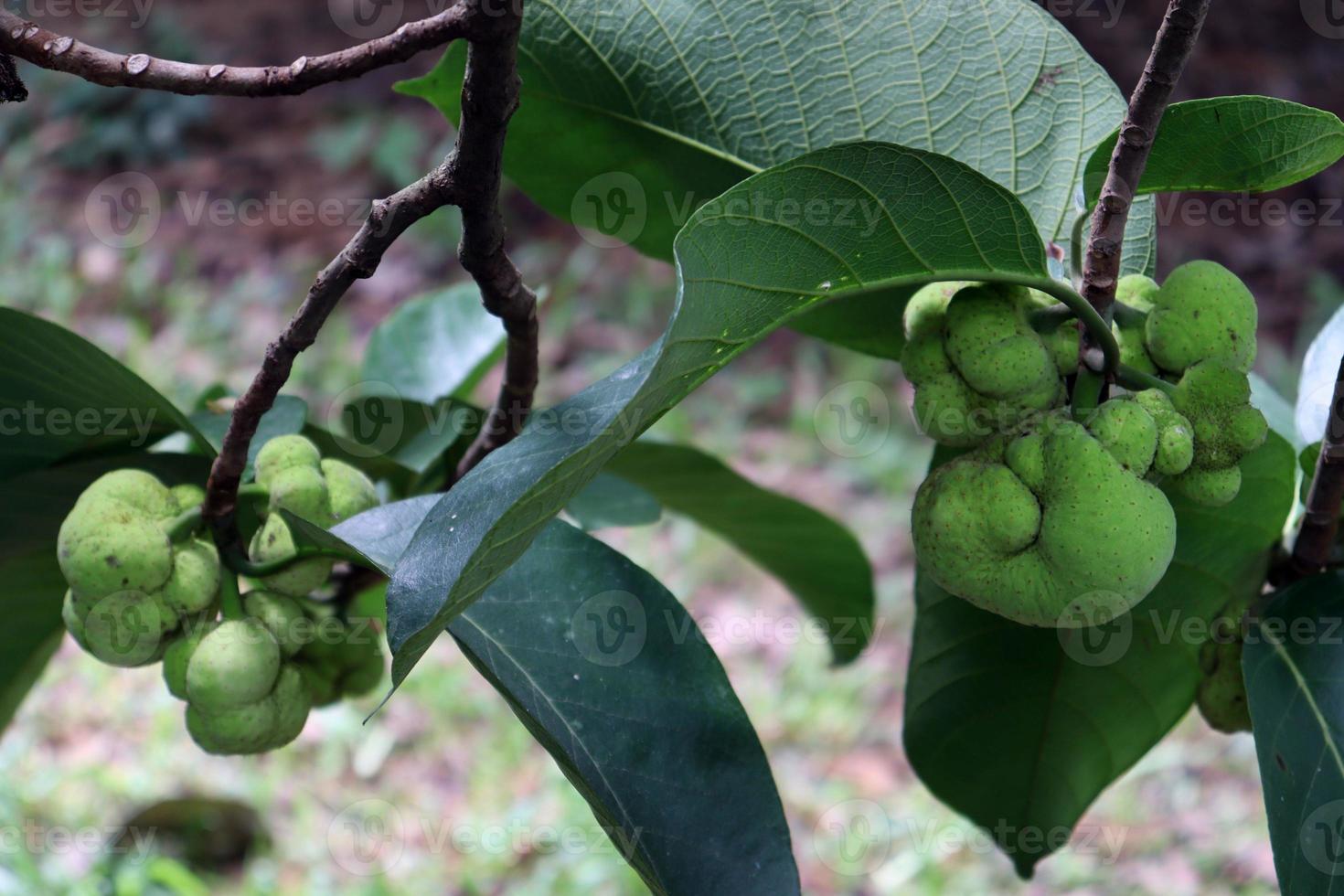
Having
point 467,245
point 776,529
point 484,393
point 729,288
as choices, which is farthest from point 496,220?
point 484,393


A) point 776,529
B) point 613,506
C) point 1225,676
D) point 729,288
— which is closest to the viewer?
point 729,288

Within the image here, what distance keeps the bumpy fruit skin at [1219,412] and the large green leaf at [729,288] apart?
117 millimetres

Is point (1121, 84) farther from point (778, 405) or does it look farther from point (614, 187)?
point (614, 187)

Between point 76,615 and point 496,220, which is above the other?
point 496,220

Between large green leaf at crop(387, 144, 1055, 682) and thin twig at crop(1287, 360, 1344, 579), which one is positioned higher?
large green leaf at crop(387, 144, 1055, 682)

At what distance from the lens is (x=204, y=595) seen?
0.83 m

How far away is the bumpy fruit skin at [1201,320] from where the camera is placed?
0.71m

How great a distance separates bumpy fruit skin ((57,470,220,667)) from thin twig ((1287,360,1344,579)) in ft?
2.50

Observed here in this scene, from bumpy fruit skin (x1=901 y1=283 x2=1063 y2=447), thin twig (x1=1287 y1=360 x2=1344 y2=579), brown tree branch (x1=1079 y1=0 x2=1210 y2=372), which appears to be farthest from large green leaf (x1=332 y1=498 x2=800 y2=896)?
thin twig (x1=1287 y1=360 x2=1344 y2=579)

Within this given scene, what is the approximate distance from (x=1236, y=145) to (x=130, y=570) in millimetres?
752

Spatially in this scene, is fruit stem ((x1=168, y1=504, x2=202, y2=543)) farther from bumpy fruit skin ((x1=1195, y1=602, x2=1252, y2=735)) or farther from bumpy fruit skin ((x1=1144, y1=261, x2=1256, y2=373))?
bumpy fruit skin ((x1=1195, y1=602, x2=1252, y2=735))

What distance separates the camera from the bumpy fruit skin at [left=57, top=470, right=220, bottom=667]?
792 millimetres

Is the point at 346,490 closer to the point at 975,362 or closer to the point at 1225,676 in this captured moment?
the point at 975,362

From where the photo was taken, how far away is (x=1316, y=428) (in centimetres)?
96
